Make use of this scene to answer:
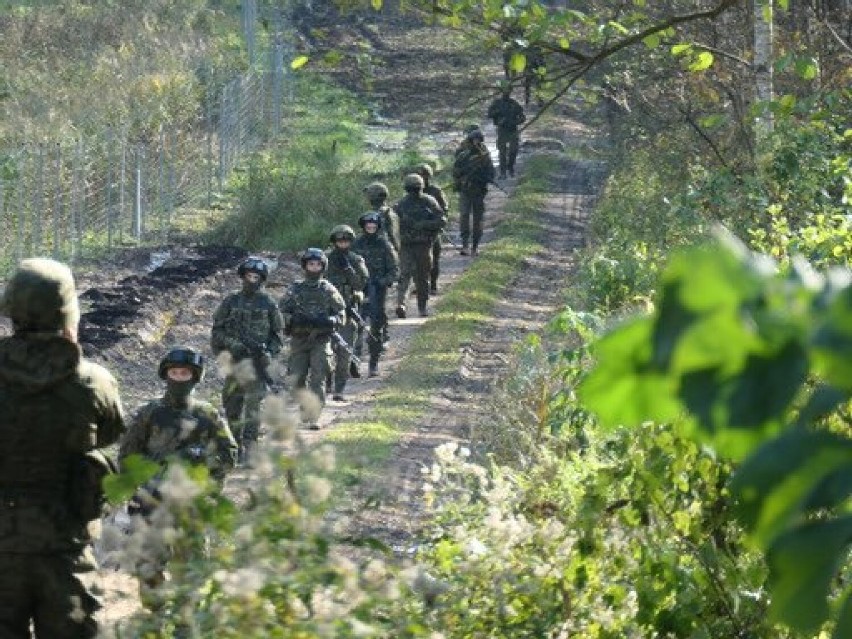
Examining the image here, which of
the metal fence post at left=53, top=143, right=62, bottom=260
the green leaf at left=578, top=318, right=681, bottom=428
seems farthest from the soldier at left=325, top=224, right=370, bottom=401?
the green leaf at left=578, top=318, right=681, bottom=428

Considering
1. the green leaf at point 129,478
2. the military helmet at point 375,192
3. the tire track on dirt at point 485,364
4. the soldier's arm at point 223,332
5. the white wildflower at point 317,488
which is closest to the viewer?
the white wildflower at point 317,488

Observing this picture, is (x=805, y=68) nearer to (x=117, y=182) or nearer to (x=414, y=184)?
(x=414, y=184)

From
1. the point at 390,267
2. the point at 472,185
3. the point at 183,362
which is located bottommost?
the point at 472,185

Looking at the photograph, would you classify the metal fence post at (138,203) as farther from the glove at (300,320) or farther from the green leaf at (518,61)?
the green leaf at (518,61)

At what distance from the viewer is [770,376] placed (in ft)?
5.67

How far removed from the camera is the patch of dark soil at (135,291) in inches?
771

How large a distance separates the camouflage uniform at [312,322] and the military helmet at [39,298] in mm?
9427

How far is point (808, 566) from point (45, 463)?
5064 millimetres

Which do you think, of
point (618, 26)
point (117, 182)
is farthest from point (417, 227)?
point (618, 26)

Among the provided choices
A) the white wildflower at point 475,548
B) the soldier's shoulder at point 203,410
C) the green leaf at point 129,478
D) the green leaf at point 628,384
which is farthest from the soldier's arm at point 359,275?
the green leaf at point 628,384

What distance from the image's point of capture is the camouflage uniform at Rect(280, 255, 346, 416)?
16219mm

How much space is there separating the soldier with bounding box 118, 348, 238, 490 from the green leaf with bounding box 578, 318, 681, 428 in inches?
268

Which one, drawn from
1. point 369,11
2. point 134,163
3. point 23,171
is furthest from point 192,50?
point 23,171

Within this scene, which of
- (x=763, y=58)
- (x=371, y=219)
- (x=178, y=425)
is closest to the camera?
(x=178, y=425)
